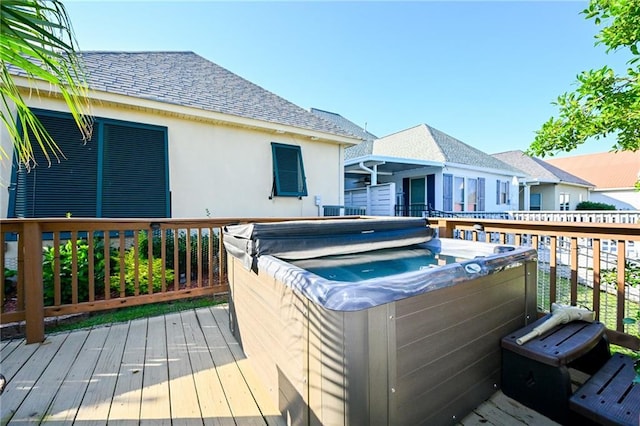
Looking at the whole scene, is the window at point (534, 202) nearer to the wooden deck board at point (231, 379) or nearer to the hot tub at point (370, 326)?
the hot tub at point (370, 326)

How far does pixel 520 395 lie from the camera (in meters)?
1.75

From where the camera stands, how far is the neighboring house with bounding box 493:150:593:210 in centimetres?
1517

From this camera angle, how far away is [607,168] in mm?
22766

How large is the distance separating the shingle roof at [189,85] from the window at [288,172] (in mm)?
555

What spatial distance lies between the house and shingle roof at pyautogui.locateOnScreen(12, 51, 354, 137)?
10.4 ft

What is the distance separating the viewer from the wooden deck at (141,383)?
5.35 ft

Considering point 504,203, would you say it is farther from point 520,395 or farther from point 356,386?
point 356,386

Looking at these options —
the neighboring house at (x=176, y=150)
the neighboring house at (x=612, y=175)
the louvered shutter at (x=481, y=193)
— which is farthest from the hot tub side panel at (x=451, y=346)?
the neighboring house at (x=612, y=175)

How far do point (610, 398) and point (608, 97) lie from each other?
352cm

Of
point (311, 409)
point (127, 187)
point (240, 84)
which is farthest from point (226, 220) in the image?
point (240, 84)

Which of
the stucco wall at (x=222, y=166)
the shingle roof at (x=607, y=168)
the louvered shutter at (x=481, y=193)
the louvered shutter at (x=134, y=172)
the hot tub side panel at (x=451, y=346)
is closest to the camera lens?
the hot tub side panel at (x=451, y=346)

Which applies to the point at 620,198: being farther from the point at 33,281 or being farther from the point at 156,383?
the point at 33,281

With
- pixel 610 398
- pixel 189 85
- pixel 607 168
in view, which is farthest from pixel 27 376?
pixel 607 168

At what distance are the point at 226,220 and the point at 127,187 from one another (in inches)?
81.2
